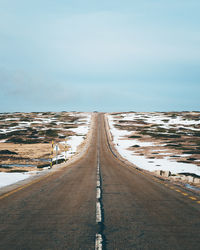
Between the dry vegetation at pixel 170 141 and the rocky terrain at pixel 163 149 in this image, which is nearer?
the rocky terrain at pixel 163 149

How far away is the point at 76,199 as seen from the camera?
1104cm

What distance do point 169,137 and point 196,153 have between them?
113ft

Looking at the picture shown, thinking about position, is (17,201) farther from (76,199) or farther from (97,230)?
(97,230)

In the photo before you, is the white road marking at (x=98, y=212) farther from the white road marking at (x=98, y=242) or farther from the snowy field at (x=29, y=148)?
the snowy field at (x=29, y=148)

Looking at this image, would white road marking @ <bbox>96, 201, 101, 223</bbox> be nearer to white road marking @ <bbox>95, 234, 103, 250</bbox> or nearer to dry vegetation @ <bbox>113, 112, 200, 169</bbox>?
white road marking @ <bbox>95, 234, 103, 250</bbox>

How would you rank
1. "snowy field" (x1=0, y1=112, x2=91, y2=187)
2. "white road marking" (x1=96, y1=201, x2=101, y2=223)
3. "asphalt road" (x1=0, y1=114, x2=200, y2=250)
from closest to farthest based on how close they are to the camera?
1. "asphalt road" (x1=0, y1=114, x2=200, y2=250)
2. "white road marking" (x1=96, y1=201, x2=101, y2=223)
3. "snowy field" (x1=0, y1=112, x2=91, y2=187)

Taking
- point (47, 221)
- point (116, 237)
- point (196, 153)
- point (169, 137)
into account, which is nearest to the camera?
point (116, 237)

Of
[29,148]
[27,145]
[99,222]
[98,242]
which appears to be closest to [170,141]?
[29,148]

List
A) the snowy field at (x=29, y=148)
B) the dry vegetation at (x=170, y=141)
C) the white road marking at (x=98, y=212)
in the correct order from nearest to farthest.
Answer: the white road marking at (x=98, y=212) → the snowy field at (x=29, y=148) → the dry vegetation at (x=170, y=141)

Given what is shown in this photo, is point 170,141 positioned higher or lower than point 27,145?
higher

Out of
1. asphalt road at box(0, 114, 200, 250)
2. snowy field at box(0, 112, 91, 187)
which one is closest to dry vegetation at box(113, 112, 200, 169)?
snowy field at box(0, 112, 91, 187)

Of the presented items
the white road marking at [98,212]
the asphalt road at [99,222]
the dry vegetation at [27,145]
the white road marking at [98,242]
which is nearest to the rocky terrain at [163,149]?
the asphalt road at [99,222]

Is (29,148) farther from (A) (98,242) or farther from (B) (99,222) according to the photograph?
(A) (98,242)

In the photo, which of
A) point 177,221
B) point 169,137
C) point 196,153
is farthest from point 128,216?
point 169,137
